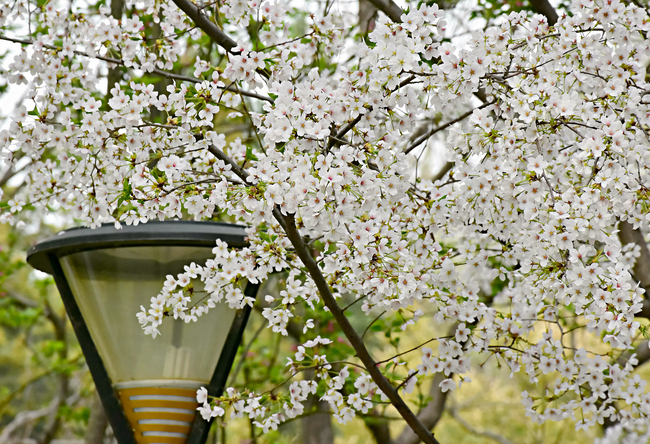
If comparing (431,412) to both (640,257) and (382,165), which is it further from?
(382,165)

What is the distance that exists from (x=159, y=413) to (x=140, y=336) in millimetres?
273

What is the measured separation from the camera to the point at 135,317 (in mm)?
2320

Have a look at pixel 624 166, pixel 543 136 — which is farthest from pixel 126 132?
pixel 624 166

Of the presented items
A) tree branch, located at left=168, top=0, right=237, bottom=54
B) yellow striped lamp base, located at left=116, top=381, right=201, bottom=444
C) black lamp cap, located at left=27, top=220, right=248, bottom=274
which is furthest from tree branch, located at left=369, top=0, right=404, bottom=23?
yellow striped lamp base, located at left=116, top=381, right=201, bottom=444

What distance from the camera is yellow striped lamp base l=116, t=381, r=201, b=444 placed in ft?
7.41

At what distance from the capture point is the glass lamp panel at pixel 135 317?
7.49 feet

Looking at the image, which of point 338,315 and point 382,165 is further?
point 338,315

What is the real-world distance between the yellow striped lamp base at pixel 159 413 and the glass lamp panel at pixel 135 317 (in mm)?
50

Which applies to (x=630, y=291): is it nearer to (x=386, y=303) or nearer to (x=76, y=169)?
(x=386, y=303)

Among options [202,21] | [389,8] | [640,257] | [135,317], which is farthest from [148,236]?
[640,257]

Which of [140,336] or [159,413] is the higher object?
[140,336]

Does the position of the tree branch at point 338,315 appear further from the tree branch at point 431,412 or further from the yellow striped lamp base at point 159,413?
the tree branch at point 431,412

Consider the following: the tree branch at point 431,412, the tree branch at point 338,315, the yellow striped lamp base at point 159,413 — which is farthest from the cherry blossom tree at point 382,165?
the tree branch at point 431,412

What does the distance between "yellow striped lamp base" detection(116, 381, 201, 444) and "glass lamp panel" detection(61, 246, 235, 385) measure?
5cm
